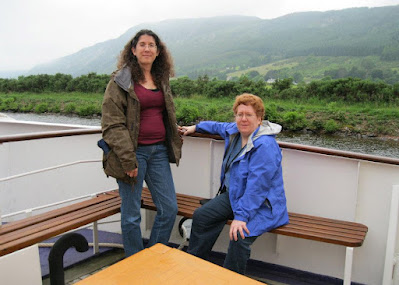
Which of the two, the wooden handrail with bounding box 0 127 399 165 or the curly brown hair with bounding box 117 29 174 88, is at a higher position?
the curly brown hair with bounding box 117 29 174 88

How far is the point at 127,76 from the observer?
1932 mm

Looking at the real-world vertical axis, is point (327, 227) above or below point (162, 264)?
below

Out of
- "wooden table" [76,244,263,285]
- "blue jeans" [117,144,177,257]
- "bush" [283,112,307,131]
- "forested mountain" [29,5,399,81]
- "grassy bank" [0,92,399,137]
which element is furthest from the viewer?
"forested mountain" [29,5,399,81]

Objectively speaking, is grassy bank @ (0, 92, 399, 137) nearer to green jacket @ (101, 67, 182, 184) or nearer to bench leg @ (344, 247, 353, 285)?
bench leg @ (344, 247, 353, 285)

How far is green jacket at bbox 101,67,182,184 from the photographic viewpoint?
1.88m

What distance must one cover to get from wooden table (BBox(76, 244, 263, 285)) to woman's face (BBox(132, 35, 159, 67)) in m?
1.08

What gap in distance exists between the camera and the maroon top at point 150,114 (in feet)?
6.51

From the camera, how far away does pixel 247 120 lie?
209cm

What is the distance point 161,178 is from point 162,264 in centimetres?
87

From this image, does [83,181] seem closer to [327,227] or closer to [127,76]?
[127,76]

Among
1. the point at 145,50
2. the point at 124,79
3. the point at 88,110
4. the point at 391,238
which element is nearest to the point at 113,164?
the point at 124,79

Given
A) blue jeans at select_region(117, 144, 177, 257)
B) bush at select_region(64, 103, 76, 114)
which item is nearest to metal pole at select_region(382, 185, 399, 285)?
blue jeans at select_region(117, 144, 177, 257)

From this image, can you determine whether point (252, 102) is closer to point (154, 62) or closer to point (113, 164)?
point (154, 62)

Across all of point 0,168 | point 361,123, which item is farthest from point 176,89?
point 0,168
